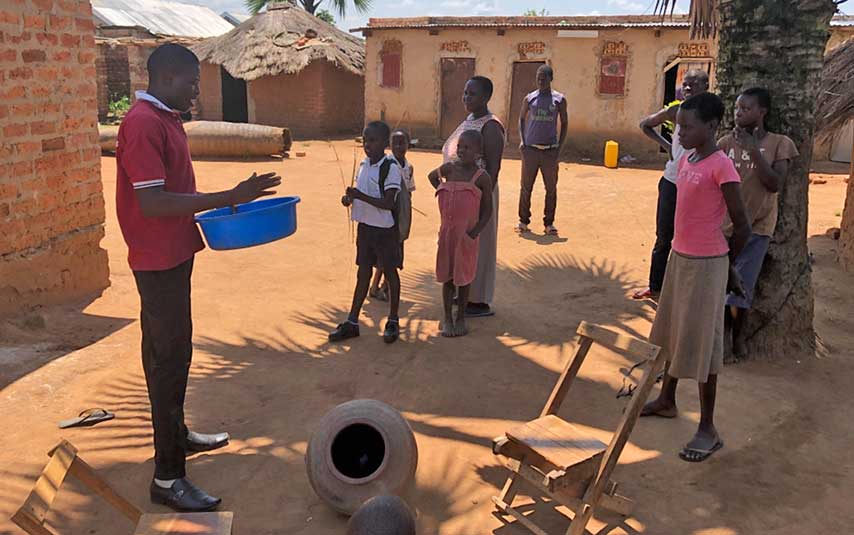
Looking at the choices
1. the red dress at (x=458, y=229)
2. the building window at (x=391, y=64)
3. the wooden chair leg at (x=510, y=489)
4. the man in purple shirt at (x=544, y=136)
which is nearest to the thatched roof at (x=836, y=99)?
the man in purple shirt at (x=544, y=136)

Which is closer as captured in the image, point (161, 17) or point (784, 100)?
point (784, 100)

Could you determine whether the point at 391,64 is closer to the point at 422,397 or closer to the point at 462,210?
the point at 462,210

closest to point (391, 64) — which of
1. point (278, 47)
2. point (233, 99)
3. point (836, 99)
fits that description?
point (278, 47)

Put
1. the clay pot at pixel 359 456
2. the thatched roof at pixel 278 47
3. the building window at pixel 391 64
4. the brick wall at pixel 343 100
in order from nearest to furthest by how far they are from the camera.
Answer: the clay pot at pixel 359 456 → the building window at pixel 391 64 → the thatched roof at pixel 278 47 → the brick wall at pixel 343 100

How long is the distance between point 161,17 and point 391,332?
30.2 m

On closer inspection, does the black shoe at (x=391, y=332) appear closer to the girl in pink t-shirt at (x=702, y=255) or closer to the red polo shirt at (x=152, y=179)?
the girl in pink t-shirt at (x=702, y=255)

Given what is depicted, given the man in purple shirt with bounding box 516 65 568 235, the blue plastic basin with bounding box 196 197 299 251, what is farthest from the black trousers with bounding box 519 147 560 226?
the blue plastic basin with bounding box 196 197 299 251

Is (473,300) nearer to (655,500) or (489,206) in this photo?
(489,206)

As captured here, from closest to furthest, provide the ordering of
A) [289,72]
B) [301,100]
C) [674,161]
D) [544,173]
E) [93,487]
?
[93,487], [674,161], [544,173], [289,72], [301,100]

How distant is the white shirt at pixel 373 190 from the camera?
4.87 m

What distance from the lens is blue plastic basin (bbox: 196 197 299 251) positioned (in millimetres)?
3240

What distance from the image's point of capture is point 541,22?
16047mm

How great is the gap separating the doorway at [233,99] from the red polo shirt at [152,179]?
62.1 feet

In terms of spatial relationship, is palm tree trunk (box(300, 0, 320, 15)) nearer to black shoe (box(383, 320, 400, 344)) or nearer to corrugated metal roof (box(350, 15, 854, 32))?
corrugated metal roof (box(350, 15, 854, 32))
